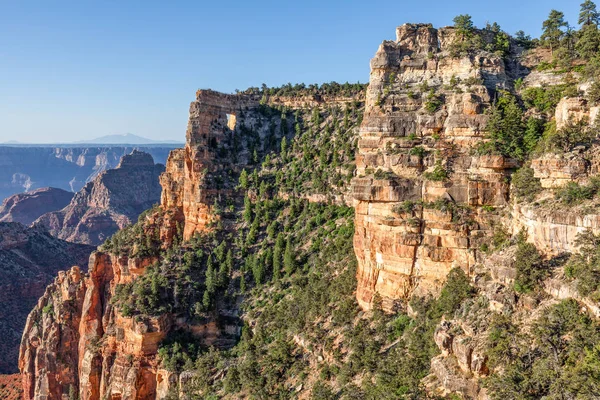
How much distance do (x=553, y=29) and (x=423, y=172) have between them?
29187 millimetres

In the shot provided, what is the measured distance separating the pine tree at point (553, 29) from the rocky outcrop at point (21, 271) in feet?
500

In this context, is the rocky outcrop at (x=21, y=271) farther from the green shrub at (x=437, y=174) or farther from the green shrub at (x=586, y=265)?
the green shrub at (x=586, y=265)

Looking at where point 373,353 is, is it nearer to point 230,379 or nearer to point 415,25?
point 230,379

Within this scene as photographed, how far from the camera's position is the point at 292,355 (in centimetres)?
6569

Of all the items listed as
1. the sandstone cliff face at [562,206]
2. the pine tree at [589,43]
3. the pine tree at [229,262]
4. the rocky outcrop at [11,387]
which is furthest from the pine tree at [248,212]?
the rocky outcrop at [11,387]

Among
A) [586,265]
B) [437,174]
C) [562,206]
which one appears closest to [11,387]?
[437,174]

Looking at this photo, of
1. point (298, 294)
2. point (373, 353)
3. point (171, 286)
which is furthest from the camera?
point (171, 286)

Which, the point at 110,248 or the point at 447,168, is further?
the point at 110,248

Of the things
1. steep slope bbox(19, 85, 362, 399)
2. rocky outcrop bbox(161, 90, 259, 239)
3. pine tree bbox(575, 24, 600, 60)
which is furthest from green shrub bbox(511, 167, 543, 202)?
rocky outcrop bbox(161, 90, 259, 239)

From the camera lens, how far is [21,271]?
168 m

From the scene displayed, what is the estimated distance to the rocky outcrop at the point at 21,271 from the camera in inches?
5728

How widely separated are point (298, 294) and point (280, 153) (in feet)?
145

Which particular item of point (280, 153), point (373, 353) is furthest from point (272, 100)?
point (373, 353)

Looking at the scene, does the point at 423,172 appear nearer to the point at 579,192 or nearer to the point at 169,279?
the point at 579,192
